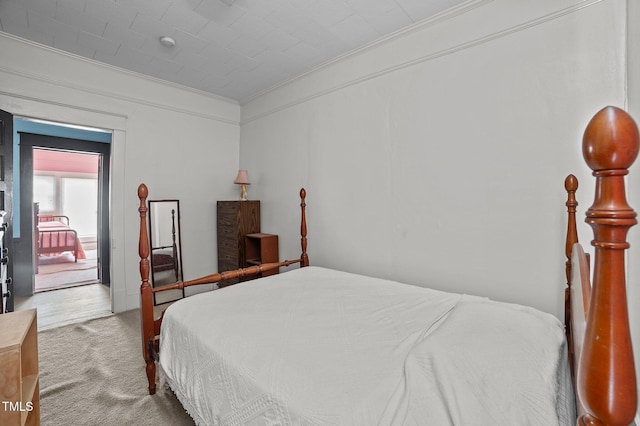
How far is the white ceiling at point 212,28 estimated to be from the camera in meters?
2.24

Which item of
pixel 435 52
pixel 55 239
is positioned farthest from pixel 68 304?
pixel 435 52

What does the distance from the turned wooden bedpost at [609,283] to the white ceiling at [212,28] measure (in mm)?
2290

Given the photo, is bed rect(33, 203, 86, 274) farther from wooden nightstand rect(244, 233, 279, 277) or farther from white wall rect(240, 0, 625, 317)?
white wall rect(240, 0, 625, 317)

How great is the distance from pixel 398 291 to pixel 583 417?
60.5 inches

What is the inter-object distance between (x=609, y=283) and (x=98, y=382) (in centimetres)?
274

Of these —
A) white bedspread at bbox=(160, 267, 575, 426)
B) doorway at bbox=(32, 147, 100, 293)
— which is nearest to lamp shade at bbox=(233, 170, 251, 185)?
white bedspread at bbox=(160, 267, 575, 426)

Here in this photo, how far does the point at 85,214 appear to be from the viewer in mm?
7418

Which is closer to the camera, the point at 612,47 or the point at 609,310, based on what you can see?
the point at 609,310

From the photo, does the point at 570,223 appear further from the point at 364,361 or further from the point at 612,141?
the point at 612,141

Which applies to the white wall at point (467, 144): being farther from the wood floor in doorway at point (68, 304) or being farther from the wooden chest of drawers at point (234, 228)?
the wood floor in doorway at point (68, 304)

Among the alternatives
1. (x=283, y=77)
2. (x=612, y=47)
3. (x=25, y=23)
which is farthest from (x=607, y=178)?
(x=25, y=23)

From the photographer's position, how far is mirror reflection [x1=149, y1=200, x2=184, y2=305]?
12.1 feet

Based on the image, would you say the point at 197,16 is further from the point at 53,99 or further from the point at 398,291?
the point at 398,291

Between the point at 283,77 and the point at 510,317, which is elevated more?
the point at 283,77
